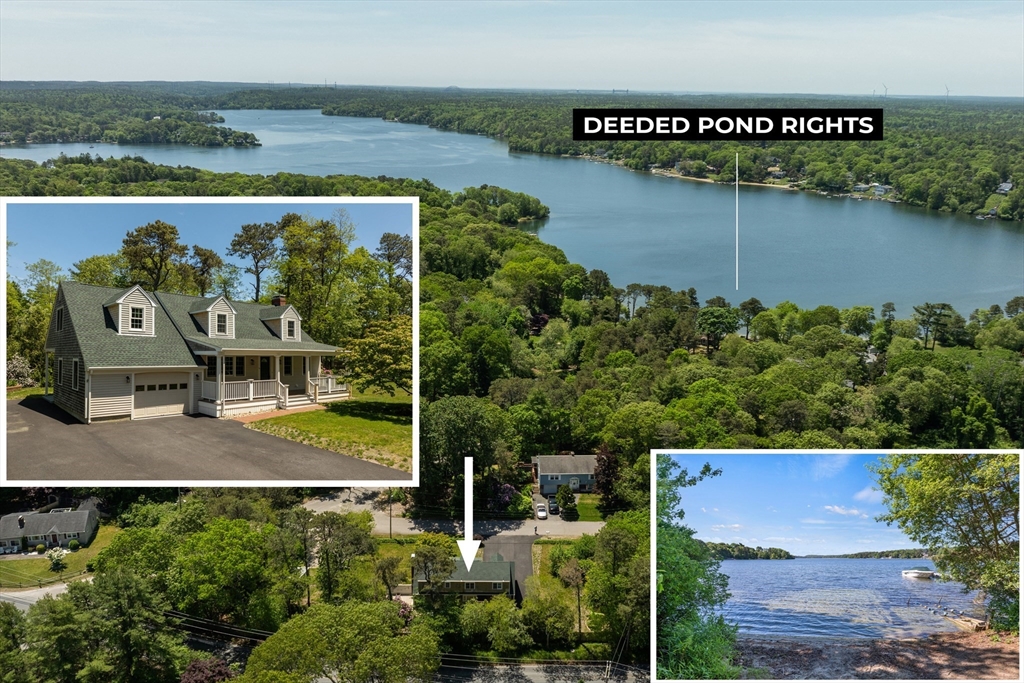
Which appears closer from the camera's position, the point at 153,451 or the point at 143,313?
the point at 153,451

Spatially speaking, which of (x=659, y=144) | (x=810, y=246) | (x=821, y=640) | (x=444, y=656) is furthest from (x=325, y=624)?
(x=659, y=144)

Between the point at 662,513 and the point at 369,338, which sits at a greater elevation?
the point at 369,338

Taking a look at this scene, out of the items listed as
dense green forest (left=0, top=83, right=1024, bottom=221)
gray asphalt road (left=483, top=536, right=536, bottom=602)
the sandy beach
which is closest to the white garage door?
the sandy beach

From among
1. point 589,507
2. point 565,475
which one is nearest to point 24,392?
point 589,507

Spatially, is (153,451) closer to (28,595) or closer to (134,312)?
(134,312)

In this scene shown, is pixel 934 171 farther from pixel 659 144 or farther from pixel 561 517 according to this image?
pixel 561 517
